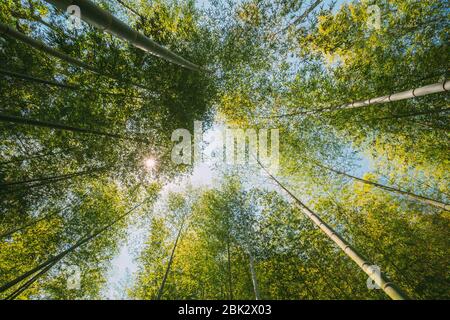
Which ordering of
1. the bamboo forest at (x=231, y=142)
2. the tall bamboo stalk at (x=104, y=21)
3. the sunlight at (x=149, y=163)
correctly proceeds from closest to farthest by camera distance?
1. the tall bamboo stalk at (x=104, y=21)
2. the bamboo forest at (x=231, y=142)
3. the sunlight at (x=149, y=163)

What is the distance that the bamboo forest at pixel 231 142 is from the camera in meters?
5.76

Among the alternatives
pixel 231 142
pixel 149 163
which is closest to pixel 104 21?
pixel 149 163

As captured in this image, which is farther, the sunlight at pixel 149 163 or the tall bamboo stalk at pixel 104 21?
the sunlight at pixel 149 163

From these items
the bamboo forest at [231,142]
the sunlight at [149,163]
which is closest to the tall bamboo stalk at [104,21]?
the bamboo forest at [231,142]

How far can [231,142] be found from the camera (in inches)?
408

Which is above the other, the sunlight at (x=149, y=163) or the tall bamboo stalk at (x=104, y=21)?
the tall bamboo stalk at (x=104, y=21)

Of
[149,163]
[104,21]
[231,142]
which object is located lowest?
[149,163]

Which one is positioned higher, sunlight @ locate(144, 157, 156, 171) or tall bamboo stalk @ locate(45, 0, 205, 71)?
tall bamboo stalk @ locate(45, 0, 205, 71)

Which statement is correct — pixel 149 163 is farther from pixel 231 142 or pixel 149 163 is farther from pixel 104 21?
pixel 104 21

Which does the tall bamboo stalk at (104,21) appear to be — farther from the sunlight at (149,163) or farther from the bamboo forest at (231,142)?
the sunlight at (149,163)

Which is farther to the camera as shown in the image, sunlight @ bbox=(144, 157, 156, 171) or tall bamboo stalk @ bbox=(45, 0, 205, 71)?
sunlight @ bbox=(144, 157, 156, 171)

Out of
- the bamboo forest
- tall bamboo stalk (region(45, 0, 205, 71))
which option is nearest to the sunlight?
the bamboo forest

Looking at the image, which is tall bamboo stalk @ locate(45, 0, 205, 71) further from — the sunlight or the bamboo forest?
the sunlight

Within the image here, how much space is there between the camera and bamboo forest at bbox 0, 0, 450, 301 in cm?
576
